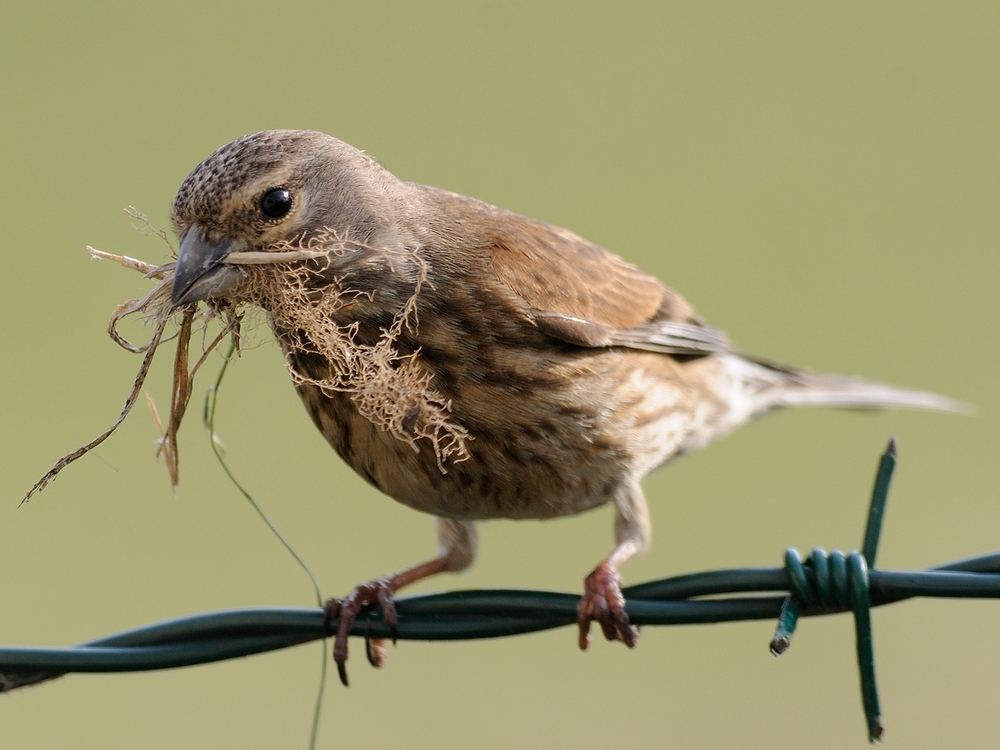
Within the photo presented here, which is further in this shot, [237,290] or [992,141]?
[992,141]

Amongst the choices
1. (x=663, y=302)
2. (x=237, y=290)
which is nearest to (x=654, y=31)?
(x=663, y=302)

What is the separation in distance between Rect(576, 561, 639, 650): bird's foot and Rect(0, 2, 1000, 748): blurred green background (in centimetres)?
204

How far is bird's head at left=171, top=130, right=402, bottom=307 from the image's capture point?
140 inches

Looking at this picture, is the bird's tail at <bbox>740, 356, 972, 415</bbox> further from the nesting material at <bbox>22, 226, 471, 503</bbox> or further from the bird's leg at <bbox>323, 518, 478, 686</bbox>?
the nesting material at <bbox>22, 226, 471, 503</bbox>

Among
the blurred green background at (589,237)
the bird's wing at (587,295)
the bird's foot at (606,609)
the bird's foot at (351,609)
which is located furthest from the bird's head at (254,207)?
the blurred green background at (589,237)

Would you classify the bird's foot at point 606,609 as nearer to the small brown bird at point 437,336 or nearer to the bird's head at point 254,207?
the small brown bird at point 437,336

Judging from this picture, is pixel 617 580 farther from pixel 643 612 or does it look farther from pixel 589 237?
pixel 589 237

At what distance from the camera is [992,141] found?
10289 millimetres

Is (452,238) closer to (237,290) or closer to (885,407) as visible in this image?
(237,290)

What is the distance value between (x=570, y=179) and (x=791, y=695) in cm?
426

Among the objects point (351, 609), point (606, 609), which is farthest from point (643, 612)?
point (351, 609)

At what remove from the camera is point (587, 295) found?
4504 mm

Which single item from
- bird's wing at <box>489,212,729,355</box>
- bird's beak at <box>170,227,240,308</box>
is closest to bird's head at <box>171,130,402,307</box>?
bird's beak at <box>170,227,240,308</box>

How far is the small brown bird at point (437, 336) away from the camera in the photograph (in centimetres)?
362
